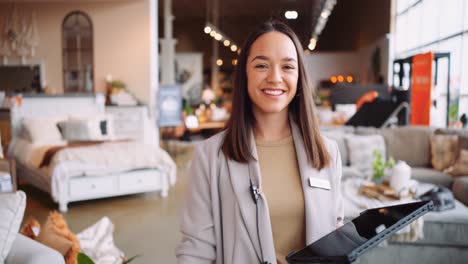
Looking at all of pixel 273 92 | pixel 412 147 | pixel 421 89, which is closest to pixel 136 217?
pixel 412 147

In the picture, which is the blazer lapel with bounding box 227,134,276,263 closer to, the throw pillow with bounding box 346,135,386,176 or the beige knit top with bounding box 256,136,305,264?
the beige knit top with bounding box 256,136,305,264

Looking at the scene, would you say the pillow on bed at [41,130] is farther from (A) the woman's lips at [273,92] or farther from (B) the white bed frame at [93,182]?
(A) the woman's lips at [273,92]

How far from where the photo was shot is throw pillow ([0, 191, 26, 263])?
1.81 m

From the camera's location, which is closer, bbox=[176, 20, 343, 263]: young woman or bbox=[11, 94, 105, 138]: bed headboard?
bbox=[176, 20, 343, 263]: young woman

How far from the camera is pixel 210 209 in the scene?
126 cm

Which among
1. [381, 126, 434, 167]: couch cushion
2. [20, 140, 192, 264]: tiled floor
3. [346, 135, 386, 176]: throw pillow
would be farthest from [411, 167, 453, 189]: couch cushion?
[20, 140, 192, 264]: tiled floor

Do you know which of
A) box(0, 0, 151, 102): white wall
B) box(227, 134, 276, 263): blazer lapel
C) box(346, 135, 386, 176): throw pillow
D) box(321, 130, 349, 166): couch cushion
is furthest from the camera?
box(0, 0, 151, 102): white wall

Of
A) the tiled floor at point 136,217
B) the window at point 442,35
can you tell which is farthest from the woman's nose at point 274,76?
the window at point 442,35

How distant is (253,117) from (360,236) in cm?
57

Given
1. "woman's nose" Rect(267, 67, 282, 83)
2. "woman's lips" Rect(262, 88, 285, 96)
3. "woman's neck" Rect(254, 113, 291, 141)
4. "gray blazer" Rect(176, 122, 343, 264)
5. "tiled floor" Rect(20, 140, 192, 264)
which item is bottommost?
"tiled floor" Rect(20, 140, 192, 264)

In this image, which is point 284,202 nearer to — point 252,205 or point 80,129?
point 252,205

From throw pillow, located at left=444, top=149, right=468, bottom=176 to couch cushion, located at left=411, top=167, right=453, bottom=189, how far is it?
3.4 inches

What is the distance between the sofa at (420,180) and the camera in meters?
3.37

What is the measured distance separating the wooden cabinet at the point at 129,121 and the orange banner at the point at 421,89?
17.5ft
